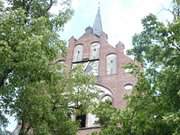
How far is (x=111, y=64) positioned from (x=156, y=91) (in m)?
10.3

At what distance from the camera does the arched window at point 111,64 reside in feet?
66.5

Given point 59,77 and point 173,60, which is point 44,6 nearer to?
point 59,77

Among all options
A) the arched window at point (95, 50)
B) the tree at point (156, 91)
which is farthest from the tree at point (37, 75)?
the arched window at point (95, 50)

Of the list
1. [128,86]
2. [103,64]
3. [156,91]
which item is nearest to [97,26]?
[103,64]

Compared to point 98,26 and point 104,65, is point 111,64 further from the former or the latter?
point 98,26

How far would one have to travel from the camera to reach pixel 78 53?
21.7 metres

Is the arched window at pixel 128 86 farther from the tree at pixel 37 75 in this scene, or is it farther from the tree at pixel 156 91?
the tree at pixel 156 91

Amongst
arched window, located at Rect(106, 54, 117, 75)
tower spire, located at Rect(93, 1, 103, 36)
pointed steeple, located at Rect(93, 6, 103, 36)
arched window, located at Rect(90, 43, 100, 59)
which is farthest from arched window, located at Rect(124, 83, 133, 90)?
pointed steeple, located at Rect(93, 6, 103, 36)

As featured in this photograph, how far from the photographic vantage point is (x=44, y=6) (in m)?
13.4

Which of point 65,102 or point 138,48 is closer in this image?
point 138,48

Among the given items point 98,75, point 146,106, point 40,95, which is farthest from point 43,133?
point 98,75

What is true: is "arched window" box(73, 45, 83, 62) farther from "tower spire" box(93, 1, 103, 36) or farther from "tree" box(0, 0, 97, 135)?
"tree" box(0, 0, 97, 135)

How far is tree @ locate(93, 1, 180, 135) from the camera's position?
959 centimetres

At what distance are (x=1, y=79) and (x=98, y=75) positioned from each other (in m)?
9.09
